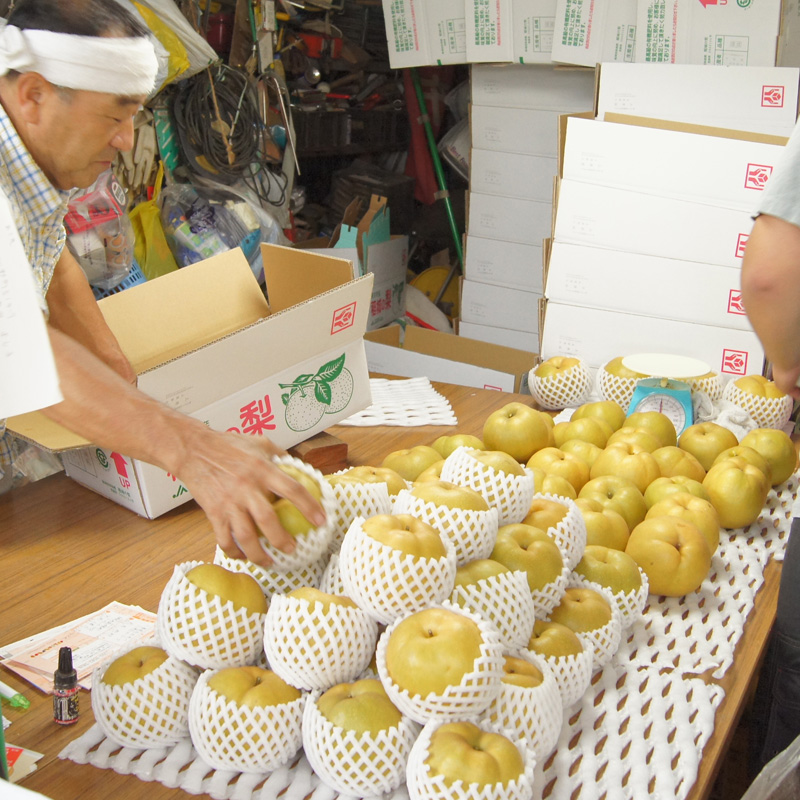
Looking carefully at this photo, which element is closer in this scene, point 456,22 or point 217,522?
point 217,522

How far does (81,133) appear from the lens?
4.37 feet

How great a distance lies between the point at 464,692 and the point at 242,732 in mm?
228

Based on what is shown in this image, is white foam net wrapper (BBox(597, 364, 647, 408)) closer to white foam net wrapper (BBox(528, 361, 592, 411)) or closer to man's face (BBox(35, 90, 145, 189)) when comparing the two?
white foam net wrapper (BBox(528, 361, 592, 411))

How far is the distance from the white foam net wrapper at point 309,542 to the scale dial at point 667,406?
101 cm

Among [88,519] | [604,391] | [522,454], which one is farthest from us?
[604,391]

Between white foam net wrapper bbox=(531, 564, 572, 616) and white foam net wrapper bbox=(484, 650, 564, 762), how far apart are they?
0.13 metres

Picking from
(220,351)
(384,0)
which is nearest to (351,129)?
(384,0)

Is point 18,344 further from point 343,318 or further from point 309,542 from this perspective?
point 343,318

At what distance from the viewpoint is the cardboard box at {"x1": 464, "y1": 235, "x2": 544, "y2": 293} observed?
3.85 m

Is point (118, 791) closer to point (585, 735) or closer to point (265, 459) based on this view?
point (265, 459)

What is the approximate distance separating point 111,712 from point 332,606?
0.26 meters

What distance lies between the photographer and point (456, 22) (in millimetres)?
3596

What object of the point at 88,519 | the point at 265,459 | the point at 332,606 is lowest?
the point at 88,519

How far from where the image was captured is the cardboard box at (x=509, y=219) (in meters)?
3.78
